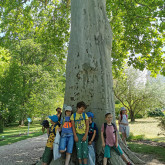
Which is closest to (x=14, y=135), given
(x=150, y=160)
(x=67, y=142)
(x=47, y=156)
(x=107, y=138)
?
(x=47, y=156)

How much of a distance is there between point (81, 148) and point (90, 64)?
2.25m

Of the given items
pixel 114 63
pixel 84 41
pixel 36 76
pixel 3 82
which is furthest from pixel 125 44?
pixel 3 82

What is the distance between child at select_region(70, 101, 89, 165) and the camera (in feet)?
13.3

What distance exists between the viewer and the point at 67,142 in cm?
409

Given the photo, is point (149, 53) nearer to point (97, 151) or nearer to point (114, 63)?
point (114, 63)

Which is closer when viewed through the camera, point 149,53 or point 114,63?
point 149,53

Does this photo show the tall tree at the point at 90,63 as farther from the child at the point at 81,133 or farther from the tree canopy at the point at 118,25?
the tree canopy at the point at 118,25

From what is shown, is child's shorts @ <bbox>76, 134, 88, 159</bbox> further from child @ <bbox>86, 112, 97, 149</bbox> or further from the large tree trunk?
the large tree trunk

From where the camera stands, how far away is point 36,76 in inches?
1004

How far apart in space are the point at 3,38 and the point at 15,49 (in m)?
16.5

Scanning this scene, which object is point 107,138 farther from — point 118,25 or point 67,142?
point 118,25

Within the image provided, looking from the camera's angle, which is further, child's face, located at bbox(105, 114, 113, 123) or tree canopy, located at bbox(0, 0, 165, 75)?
tree canopy, located at bbox(0, 0, 165, 75)

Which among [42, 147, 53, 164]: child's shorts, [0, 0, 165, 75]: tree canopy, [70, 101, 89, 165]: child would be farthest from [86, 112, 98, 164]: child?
[0, 0, 165, 75]: tree canopy

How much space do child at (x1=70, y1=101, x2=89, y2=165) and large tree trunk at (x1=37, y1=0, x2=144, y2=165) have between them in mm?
432
